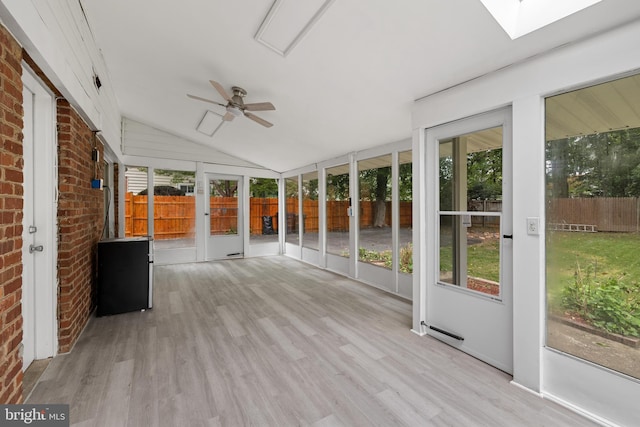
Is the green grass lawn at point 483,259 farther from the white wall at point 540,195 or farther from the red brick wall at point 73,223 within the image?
A: the red brick wall at point 73,223

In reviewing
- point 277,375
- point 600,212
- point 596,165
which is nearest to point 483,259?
point 600,212

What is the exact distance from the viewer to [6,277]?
4.72 ft

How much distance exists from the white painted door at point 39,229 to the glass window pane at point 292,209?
484cm

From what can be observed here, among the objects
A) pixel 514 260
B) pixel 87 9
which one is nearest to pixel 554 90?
pixel 514 260

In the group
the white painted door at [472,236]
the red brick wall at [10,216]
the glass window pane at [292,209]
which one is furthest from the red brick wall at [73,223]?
the glass window pane at [292,209]

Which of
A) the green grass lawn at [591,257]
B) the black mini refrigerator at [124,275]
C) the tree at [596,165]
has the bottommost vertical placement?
the black mini refrigerator at [124,275]

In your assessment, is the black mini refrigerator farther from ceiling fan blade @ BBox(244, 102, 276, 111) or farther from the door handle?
ceiling fan blade @ BBox(244, 102, 276, 111)

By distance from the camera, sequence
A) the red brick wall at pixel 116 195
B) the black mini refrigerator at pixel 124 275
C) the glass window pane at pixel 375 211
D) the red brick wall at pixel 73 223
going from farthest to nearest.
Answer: the red brick wall at pixel 116 195, the glass window pane at pixel 375 211, the black mini refrigerator at pixel 124 275, the red brick wall at pixel 73 223

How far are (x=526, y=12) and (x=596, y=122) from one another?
83 centimetres

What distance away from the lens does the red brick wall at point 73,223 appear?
2391mm

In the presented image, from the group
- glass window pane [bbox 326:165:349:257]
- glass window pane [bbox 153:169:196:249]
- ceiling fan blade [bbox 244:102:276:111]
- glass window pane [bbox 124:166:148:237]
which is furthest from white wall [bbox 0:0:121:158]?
glass window pane [bbox 326:165:349:257]

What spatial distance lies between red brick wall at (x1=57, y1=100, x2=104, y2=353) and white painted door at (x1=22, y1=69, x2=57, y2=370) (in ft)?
0.25

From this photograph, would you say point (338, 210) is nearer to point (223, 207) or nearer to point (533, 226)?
point (223, 207)

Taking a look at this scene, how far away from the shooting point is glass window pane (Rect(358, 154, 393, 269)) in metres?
4.36
